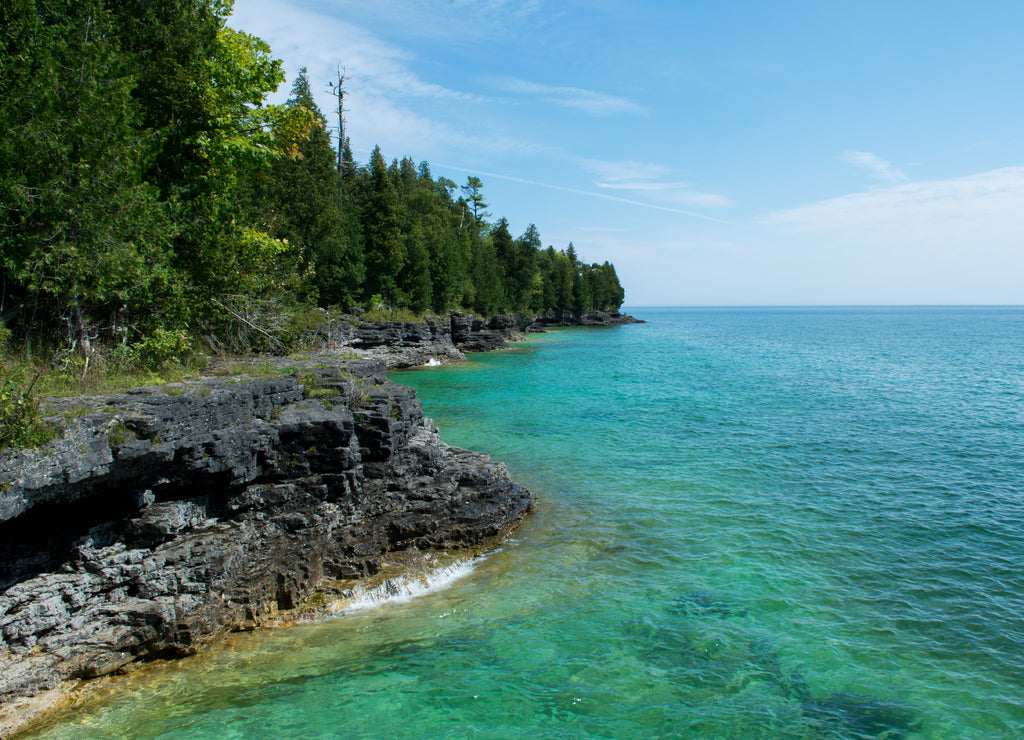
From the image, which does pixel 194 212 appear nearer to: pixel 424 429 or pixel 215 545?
pixel 424 429

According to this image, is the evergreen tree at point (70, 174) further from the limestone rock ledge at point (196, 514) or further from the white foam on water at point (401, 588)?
the white foam on water at point (401, 588)

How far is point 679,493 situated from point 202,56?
18.4 m

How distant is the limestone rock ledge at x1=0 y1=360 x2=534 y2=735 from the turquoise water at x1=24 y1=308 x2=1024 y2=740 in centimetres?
88

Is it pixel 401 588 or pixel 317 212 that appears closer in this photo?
pixel 401 588

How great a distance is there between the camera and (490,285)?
78.8 meters

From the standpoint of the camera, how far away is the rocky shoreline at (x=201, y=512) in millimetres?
8320

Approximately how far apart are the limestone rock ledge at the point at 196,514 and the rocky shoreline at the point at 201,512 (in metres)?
0.02

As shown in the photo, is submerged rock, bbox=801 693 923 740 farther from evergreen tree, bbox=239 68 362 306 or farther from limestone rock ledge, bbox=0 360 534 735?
evergreen tree, bbox=239 68 362 306

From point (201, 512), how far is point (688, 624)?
29.7 ft

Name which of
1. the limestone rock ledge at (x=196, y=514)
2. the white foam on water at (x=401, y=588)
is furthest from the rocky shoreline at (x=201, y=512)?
the white foam on water at (x=401, y=588)

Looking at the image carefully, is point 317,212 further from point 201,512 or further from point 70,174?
point 201,512

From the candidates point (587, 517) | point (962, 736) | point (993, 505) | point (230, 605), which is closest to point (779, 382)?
point (993, 505)

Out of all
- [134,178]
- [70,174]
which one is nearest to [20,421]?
[70,174]

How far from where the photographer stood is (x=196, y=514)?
1045 centimetres
